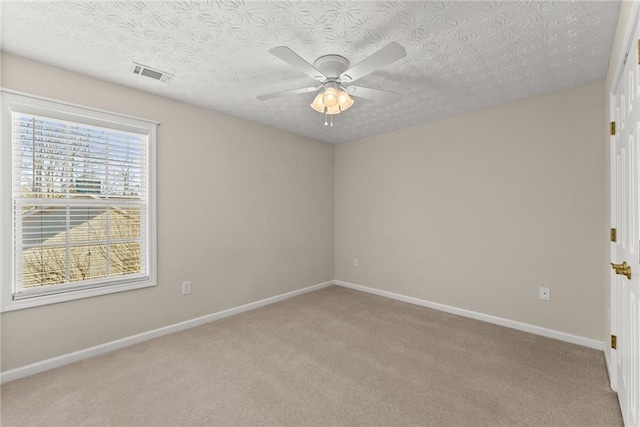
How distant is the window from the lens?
2143mm

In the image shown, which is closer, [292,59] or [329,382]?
[292,59]

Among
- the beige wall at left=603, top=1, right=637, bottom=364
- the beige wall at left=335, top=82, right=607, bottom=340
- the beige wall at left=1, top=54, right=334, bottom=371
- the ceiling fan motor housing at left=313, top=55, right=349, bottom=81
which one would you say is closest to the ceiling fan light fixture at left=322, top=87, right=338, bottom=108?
the ceiling fan motor housing at left=313, top=55, right=349, bottom=81

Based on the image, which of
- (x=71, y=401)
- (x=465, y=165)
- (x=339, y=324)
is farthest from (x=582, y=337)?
(x=71, y=401)

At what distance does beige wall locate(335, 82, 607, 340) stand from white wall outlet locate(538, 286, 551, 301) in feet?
0.11

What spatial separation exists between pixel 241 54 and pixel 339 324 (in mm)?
2713

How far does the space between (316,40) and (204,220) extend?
7.18 feet

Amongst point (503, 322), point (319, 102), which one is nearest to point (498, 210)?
point (503, 322)

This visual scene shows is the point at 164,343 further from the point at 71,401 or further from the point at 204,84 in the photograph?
the point at 204,84

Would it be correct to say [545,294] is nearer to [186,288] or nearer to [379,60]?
[379,60]

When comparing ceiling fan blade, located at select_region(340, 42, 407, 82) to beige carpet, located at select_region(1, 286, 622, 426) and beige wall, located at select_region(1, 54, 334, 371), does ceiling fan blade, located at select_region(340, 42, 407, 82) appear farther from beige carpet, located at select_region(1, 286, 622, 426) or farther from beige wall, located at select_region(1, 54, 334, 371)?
beige carpet, located at select_region(1, 286, 622, 426)

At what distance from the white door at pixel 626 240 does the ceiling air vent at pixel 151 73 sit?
2.99 meters

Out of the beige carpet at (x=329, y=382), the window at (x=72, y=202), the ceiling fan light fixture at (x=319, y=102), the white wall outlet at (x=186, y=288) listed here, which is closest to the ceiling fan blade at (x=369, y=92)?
the ceiling fan light fixture at (x=319, y=102)

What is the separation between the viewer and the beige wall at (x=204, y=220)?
2279 mm

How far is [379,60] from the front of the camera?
1722 millimetres
